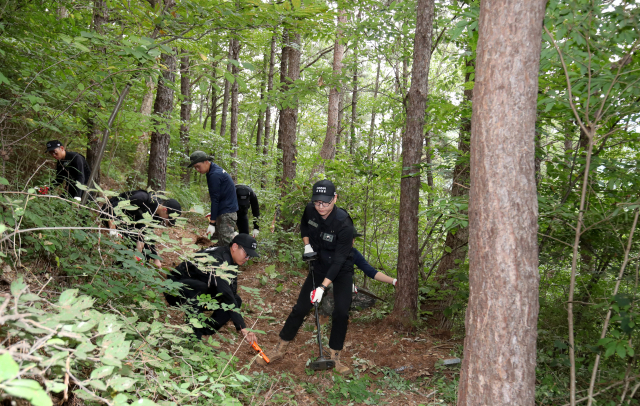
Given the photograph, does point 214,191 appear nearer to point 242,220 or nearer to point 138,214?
point 242,220

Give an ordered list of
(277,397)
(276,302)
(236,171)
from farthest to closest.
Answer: (236,171), (276,302), (277,397)

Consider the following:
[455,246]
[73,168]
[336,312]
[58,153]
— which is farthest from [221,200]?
[455,246]

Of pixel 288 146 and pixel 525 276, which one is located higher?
pixel 288 146

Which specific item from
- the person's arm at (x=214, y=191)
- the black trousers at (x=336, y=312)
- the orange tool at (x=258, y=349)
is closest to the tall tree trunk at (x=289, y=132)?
the person's arm at (x=214, y=191)

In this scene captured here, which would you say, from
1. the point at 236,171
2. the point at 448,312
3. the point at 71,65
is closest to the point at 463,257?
the point at 448,312

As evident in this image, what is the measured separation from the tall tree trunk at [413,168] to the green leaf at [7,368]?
4699 mm

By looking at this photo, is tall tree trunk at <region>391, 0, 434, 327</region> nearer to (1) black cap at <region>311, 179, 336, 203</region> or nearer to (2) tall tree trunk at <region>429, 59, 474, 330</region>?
(2) tall tree trunk at <region>429, 59, 474, 330</region>

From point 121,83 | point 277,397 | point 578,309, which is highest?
point 121,83

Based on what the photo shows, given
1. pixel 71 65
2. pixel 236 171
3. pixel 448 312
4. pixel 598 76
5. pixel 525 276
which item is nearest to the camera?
pixel 525 276

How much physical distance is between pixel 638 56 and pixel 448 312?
12.0 feet

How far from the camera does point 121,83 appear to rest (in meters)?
4.03

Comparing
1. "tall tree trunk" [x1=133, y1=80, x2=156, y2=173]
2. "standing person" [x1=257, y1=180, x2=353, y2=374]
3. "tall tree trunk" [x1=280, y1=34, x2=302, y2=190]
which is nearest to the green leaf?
"standing person" [x1=257, y1=180, x2=353, y2=374]

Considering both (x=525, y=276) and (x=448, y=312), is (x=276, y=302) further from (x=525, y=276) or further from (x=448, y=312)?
(x=525, y=276)

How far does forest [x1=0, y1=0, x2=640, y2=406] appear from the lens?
2.23 m
